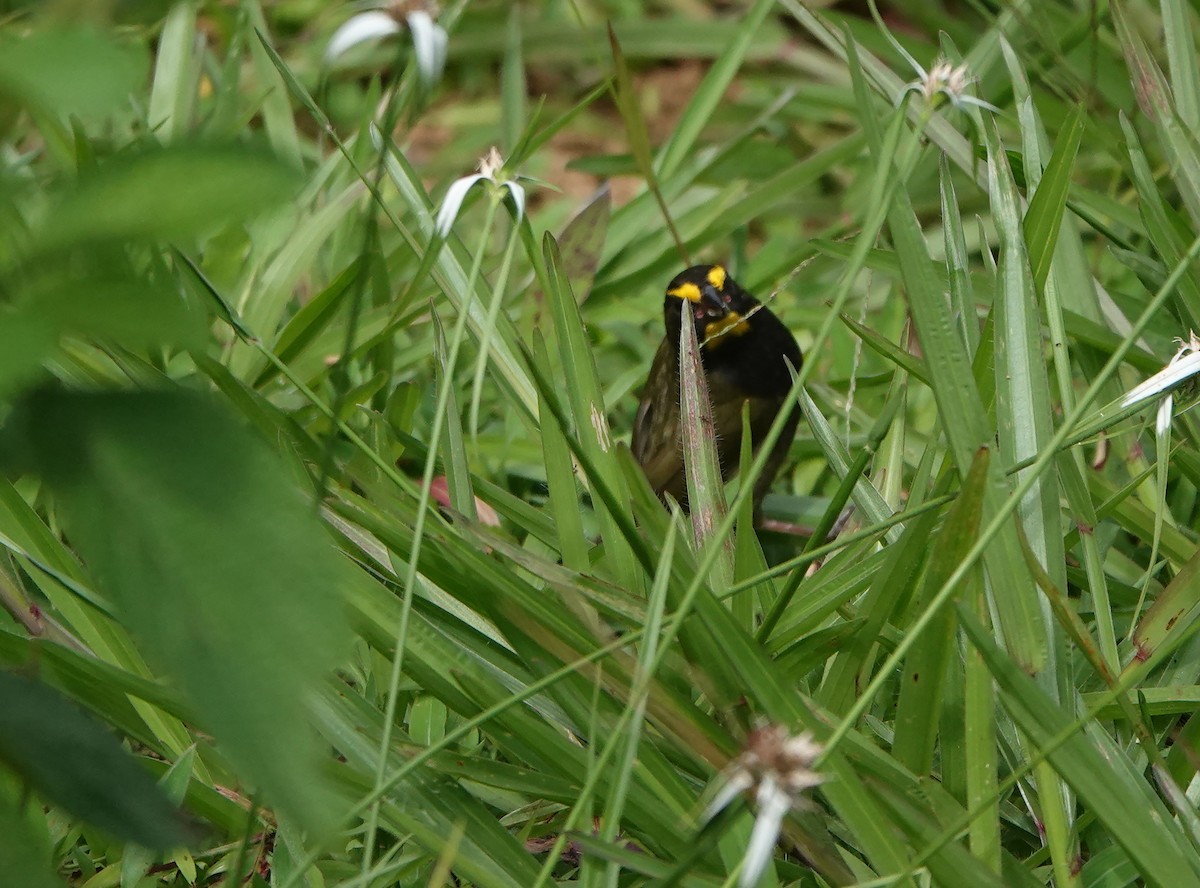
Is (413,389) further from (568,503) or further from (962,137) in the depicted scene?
(962,137)

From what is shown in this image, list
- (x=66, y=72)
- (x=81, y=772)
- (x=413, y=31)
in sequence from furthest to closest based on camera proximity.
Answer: (x=413, y=31) < (x=81, y=772) < (x=66, y=72)

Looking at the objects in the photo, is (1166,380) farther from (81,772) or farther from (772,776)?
(81,772)

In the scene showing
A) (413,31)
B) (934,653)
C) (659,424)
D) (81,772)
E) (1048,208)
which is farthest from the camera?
(659,424)

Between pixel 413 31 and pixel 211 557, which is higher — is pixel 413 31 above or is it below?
above

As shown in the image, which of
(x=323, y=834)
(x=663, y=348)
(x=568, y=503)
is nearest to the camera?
(x=323, y=834)

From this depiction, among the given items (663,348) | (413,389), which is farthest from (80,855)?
(663,348)

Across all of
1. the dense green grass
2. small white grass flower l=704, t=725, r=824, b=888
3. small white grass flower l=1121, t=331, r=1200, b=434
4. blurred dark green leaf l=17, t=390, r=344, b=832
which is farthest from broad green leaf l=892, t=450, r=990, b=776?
blurred dark green leaf l=17, t=390, r=344, b=832

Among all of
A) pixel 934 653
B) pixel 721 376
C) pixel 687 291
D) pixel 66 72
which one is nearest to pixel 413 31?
pixel 66 72
